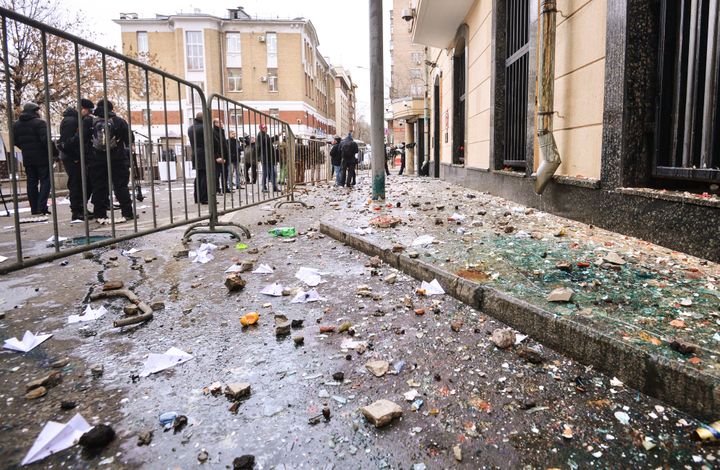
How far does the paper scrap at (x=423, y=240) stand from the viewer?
4195mm

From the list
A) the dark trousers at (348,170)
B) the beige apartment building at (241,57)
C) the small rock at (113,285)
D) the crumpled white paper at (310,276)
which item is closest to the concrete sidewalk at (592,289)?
the crumpled white paper at (310,276)

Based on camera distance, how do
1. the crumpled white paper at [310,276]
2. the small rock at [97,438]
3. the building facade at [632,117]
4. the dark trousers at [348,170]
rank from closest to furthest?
the small rock at [97,438] < the building facade at [632,117] < the crumpled white paper at [310,276] < the dark trousers at [348,170]

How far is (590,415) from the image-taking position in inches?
65.9

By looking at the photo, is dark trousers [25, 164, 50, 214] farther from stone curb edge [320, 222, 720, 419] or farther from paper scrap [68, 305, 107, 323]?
stone curb edge [320, 222, 720, 419]

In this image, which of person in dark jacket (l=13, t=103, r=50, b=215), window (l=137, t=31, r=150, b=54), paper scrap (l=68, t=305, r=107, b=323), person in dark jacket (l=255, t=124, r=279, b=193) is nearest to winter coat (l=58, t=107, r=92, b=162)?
person in dark jacket (l=13, t=103, r=50, b=215)

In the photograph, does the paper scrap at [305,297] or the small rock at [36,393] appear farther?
the paper scrap at [305,297]

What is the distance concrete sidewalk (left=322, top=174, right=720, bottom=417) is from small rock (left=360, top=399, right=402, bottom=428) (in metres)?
0.93

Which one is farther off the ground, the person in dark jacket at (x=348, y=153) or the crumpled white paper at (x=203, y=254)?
the person in dark jacket at (x=348, y=153)

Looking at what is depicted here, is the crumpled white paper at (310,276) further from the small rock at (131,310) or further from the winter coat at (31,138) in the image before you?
the winter coat at (31,138)

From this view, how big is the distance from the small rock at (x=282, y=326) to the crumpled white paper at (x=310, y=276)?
0.76 meters

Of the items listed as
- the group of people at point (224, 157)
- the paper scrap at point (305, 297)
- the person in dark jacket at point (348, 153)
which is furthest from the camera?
the person in dark jacket at point (348, 153)

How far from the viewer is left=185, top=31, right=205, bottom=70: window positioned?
43031 mm

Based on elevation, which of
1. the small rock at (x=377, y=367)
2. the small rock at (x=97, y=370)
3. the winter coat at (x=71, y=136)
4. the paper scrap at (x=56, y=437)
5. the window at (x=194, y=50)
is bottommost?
the paper scrap at (x=56, y=437)

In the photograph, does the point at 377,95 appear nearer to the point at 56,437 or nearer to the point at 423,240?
the point at 423,240
